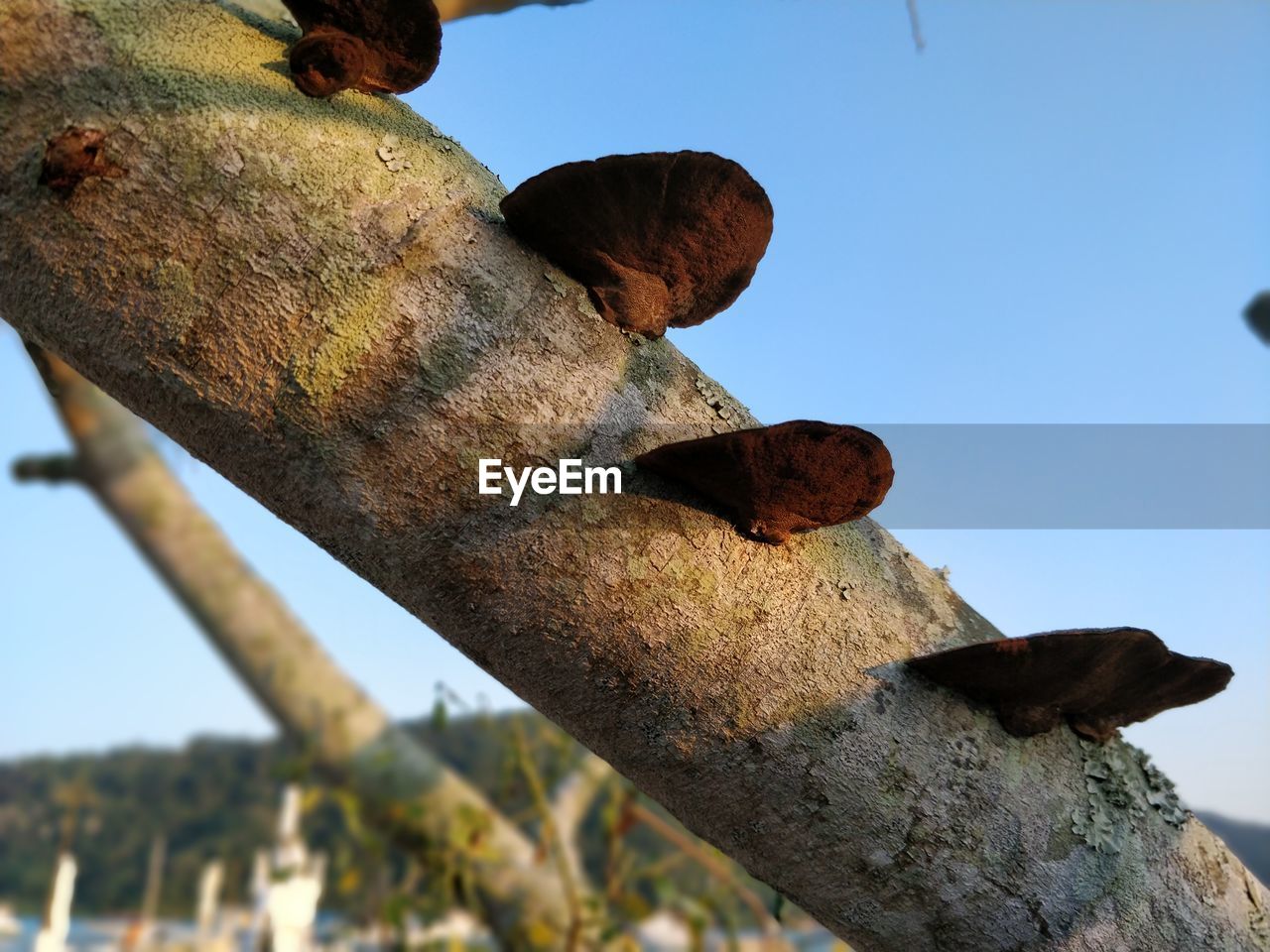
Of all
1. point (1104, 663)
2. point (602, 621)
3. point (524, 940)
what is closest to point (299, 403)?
point (602, 621)

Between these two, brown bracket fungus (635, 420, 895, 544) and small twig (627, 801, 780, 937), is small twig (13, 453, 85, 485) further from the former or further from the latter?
brown bracket fungus (635, 420, 895, 544)

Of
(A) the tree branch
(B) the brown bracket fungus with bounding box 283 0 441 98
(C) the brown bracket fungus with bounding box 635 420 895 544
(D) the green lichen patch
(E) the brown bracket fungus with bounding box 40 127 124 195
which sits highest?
(A) the tree branch

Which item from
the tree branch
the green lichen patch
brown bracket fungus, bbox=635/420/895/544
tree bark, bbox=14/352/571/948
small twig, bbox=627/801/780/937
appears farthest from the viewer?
tree bark, bbox=14/352/571/948

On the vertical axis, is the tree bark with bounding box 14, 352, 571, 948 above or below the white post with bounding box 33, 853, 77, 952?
above

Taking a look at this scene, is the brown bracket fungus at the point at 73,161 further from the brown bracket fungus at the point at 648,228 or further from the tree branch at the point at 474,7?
the tree branch at the point at 474,7

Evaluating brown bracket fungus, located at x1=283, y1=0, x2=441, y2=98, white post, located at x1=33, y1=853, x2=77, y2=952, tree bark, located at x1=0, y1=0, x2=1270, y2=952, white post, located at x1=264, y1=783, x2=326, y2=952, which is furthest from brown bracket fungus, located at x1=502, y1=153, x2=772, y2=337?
white post, located at x1=33, y1=853, x2=77, y2=952

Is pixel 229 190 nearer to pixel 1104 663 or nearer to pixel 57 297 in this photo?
pixel 57 297

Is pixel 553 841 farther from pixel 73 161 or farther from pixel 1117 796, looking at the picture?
pixel 73 161
